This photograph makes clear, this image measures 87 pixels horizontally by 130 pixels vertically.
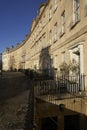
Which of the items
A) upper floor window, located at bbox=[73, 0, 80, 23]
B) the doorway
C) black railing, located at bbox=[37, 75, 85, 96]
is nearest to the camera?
the doorway

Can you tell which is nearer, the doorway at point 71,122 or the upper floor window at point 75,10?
the doorway at point 71,122

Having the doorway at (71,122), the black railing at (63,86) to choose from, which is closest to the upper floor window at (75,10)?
the black railing at (63,86)

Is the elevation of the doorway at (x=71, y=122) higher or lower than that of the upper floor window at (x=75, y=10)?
lower

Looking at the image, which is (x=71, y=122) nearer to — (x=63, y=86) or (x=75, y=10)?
(x=63, y=86)

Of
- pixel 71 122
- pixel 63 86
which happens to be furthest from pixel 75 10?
pixel 71 122

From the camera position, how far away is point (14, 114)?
28.1 ft

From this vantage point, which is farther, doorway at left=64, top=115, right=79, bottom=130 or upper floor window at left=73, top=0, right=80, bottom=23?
upper floor window at left=73, top=0, right=80, bottom=23

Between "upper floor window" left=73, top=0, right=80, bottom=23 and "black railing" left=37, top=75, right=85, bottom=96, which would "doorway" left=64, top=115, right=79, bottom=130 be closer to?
"black railing" left=37, top=75, right=85, bottom=96

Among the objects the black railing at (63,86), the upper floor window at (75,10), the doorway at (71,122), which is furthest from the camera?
the upper floor window at (75,10)

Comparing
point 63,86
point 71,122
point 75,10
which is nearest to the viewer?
point 71,122

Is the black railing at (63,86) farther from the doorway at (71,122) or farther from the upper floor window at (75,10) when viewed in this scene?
the upper floor window at (75,10)

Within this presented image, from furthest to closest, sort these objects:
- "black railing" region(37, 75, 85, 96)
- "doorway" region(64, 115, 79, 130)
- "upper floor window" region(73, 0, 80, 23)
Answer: "upper floor window" region(73, 0, 80, 23)
"black railing" region(37, 75, 85, 96)
"doorway" region(64, 115, 79, 130)

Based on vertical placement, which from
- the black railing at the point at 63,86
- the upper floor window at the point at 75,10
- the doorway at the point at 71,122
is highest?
the upper floor window at the point at 75,10

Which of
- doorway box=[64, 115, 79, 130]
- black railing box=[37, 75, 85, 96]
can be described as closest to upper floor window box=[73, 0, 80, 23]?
black railing box=[37, 75, 85, 96]
